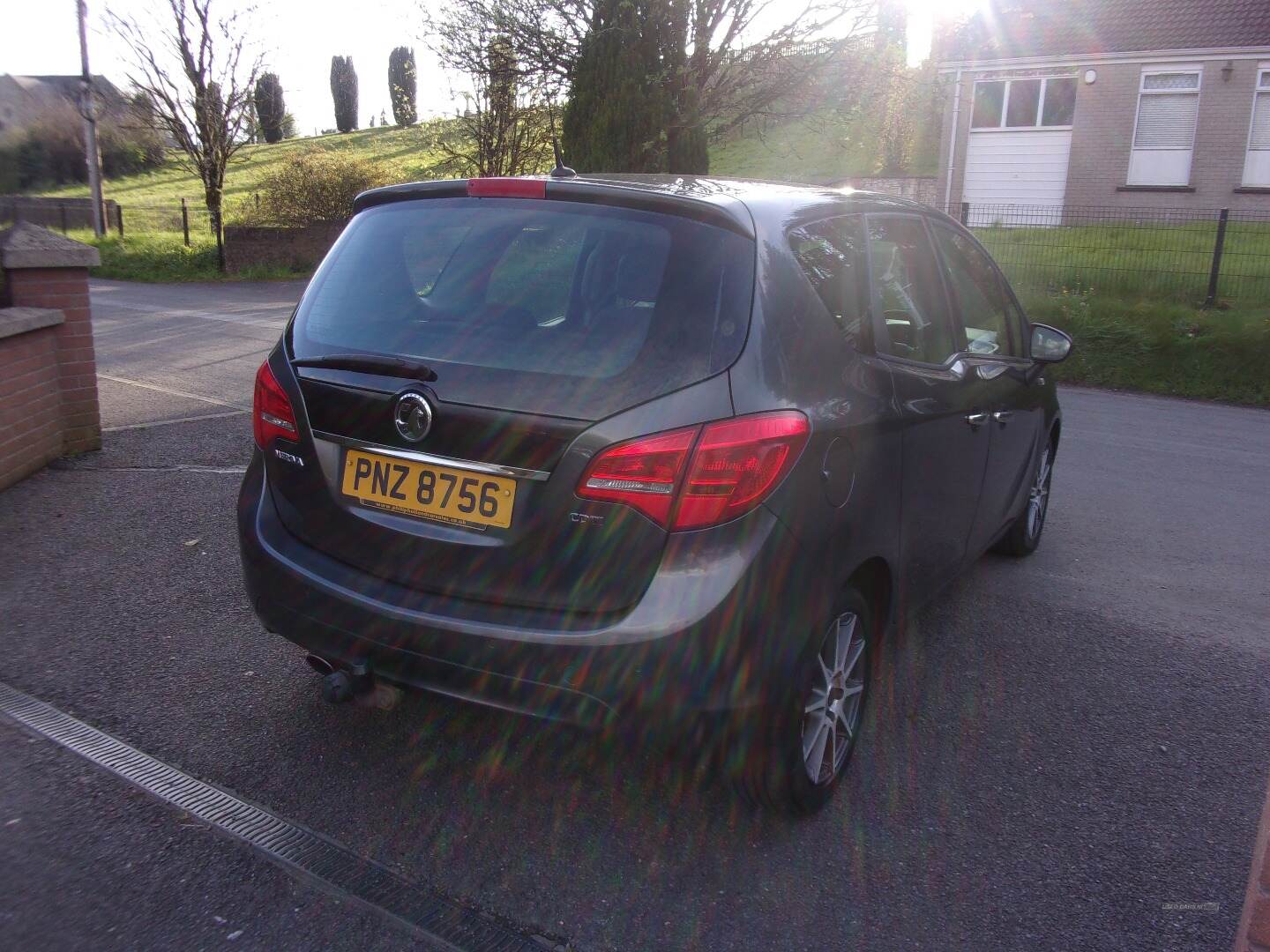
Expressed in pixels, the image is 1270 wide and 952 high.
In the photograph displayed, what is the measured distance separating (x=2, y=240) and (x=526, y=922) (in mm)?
5317

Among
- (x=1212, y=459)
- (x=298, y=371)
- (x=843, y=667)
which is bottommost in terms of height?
(x=1212, y=459)

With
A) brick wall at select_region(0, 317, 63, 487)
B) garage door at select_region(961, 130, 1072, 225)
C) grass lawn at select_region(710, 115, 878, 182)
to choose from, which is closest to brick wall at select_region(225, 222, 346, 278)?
grass lawn at select_region(710, 115, 878, 182)

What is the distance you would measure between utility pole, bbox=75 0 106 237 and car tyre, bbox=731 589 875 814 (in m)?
26.3

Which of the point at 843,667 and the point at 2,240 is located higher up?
the point at 2,240

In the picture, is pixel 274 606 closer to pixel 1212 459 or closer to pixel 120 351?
pixel 1212 459

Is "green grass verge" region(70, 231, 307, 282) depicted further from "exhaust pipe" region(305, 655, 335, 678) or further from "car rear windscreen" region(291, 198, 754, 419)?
"exhaust pipe" region(305, 655, 335, 678)

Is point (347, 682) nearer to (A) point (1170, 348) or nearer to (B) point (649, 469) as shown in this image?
(B) point (649, 469)

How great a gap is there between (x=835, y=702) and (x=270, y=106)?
113 feet

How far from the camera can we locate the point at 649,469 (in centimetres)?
251

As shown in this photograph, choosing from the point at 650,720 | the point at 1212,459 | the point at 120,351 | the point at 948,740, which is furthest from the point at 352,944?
the point at 120,351

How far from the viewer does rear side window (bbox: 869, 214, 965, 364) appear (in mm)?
3396

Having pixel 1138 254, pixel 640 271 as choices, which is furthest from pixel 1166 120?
pixel 640 271

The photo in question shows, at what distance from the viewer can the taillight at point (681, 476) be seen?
2506 mm

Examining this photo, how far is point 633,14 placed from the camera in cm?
1584
